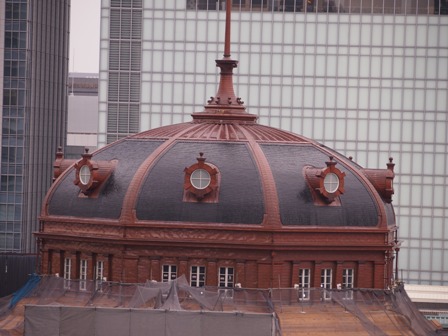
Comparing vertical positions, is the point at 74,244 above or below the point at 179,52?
below

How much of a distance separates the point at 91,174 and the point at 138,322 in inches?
421

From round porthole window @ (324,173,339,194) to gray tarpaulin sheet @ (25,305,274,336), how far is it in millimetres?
9465

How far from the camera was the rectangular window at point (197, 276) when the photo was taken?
10144 cm

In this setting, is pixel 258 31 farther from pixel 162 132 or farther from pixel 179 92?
pixel 162 132

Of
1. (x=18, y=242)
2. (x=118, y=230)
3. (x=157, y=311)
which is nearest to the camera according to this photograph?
(x=157, y=311)

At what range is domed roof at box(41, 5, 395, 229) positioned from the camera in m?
102

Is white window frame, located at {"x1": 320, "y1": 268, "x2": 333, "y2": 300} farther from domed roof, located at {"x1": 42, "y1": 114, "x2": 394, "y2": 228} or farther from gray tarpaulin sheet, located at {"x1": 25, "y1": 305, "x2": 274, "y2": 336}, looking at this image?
gray tarpaulin sheet, located at {"x1": 25, "y1": 305, "x2": 274, "y2": 336}

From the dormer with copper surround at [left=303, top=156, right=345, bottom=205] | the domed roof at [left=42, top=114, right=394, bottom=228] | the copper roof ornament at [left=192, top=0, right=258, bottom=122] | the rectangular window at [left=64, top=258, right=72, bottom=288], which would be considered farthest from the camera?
the copper roof ornament at [left=192, top=0, right=258, bottom=122]

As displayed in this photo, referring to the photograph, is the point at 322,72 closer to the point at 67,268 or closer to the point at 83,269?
the point at 67,268

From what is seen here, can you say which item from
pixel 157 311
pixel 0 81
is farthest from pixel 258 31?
pixel 157 311

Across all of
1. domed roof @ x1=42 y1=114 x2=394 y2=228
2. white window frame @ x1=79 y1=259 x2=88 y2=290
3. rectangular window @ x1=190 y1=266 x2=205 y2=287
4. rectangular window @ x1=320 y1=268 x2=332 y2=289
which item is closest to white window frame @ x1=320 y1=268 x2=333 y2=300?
rectangular window @ x1=320 y1=268 x2=332 y2=289

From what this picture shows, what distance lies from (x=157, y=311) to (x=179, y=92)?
90.0 meters

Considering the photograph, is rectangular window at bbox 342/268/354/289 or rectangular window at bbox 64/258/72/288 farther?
rectangular window at bbox 64/258/72/288

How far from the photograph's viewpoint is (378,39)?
185m
